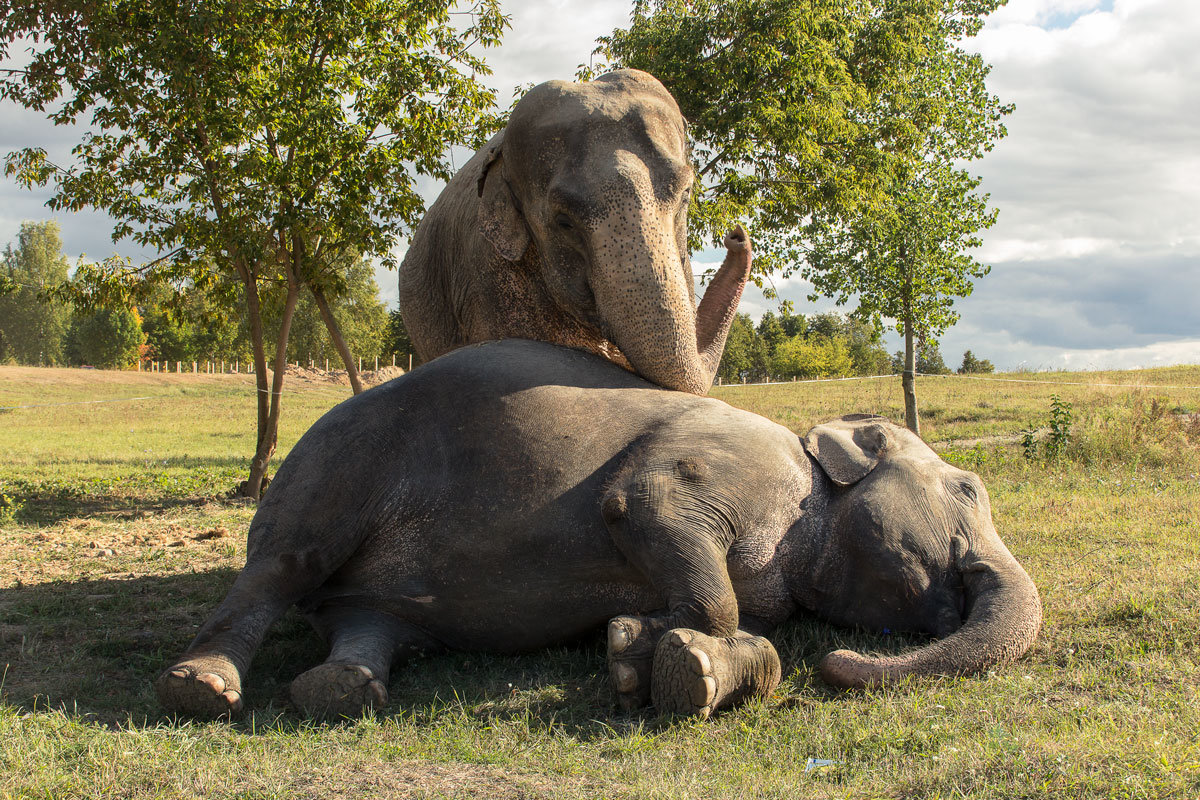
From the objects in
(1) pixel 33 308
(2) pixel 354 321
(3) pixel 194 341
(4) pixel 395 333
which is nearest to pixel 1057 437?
(2) pixel 354 321

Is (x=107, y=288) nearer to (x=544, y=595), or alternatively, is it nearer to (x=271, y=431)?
(x=271, y=431)

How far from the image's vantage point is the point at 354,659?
380cm

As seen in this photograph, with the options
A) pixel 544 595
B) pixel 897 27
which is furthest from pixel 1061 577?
pixel 897 27

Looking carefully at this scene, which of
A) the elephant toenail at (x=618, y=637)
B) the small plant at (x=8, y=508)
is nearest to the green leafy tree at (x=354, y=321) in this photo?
the small plant at (x=8, y=508)

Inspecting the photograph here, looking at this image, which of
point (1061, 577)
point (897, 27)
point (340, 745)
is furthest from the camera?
point (897, 27)

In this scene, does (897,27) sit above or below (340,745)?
above

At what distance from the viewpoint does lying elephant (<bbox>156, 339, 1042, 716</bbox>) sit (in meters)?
3.96

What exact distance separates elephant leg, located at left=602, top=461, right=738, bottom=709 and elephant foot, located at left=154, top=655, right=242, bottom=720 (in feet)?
4.67

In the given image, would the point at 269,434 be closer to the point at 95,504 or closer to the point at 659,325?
the point at 95,504

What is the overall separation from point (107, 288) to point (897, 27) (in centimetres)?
1319

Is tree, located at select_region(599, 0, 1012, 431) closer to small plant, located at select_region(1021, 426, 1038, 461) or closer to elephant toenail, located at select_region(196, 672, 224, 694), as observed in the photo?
small plant, located at select_region(1021, 426, 1038, 461)

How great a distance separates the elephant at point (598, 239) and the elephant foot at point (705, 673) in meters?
1.44

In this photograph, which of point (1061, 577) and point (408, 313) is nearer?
point (1061, 577)

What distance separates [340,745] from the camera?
3182mm
